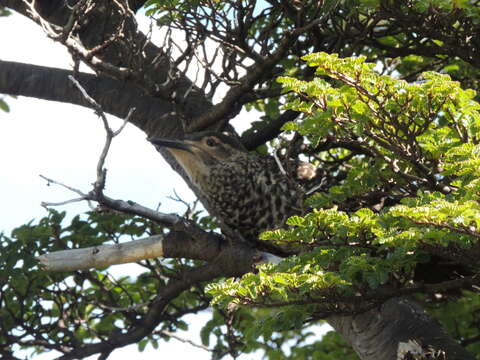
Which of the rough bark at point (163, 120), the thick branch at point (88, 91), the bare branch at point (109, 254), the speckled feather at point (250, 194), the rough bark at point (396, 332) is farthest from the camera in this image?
the thick branch at point (88, 91)

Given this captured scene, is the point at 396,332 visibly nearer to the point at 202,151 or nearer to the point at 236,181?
the point at 236,181

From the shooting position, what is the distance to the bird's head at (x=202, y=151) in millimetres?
4910

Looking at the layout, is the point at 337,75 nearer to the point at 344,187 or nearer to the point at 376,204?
the point at 344,187

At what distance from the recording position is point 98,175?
10.9ft

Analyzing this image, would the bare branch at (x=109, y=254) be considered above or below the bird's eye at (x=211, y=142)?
below

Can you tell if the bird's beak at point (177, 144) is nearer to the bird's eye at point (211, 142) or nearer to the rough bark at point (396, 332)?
the bird's eye at point (211, 142)

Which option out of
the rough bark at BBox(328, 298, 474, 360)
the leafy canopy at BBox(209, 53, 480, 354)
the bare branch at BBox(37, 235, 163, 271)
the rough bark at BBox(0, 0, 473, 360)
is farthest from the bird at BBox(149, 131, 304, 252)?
the leafy canopy at BBox(209, 53, 480, 354)

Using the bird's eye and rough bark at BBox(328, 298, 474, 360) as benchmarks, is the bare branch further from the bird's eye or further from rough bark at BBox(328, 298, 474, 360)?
rough bark at BBox(328, 298, 474, 360)

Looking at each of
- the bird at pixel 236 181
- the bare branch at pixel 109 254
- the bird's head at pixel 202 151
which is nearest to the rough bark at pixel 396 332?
the bird at pixel 236 181

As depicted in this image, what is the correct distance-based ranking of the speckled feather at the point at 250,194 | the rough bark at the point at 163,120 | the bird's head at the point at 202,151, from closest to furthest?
the rough bark at the point at 163,120 < the speckled feather at the point at 250,194 < the bird's head at the point at 202,151

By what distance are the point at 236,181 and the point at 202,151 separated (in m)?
0.29

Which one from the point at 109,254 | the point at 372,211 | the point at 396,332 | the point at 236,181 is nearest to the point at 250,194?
the point at 236,181

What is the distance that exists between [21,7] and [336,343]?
10.0 feet

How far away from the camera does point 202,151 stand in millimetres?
4922
